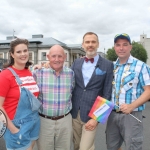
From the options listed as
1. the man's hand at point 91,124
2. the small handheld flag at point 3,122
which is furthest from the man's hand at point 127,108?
the small handheld flag at point 3,122

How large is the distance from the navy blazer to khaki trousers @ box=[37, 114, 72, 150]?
26 centimetres

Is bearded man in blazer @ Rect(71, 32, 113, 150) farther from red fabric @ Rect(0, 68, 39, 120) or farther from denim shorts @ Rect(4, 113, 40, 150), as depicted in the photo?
red fabric @ Rect(0, 68, 39, 120)

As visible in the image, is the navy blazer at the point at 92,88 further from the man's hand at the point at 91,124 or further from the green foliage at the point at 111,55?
the green foliage at the point at 111,55

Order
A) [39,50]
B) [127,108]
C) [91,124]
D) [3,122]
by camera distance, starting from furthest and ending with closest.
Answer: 1. [39,50]
2. [91,124]
3. [127,108]
4. [3,122]

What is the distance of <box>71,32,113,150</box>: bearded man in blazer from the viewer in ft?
10.2

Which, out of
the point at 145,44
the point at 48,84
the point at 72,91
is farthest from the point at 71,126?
the point at 145,44

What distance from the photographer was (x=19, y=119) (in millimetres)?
2533

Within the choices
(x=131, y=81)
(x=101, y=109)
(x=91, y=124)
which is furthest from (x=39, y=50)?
(x=131, y=81)

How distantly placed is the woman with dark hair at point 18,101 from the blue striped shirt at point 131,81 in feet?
3.97

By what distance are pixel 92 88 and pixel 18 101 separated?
116 cm

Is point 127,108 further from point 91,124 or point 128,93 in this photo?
point 91,124

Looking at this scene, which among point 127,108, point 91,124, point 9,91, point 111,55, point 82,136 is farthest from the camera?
point 111,55

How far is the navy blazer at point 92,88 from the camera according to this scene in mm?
3119

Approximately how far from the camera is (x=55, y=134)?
3.09 meters
